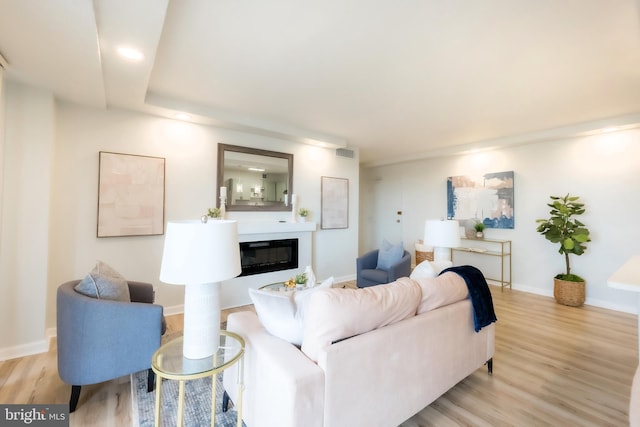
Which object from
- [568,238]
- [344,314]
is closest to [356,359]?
[344,314]

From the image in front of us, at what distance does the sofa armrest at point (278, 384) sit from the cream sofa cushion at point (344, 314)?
4.5 inches

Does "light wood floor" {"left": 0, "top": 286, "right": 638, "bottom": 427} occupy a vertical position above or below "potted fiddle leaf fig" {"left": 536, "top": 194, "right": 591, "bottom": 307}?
below

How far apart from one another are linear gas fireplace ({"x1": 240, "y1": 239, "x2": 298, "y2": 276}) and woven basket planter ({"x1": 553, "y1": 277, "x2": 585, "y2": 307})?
3705 mm

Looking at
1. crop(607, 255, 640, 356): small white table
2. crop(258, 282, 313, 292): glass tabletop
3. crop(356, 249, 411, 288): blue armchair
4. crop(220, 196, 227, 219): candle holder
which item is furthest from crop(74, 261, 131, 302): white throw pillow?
crop(607, 255, 640, 356): small white table

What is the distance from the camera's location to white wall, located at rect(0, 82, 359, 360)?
2.45 m

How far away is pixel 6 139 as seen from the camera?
94.3 inches

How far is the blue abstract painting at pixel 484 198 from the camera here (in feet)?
15.6

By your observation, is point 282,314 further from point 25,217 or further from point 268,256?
point 268,256

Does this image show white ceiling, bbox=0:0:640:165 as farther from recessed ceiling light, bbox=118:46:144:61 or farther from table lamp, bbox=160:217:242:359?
table lamp, bbox=160:217:242:359

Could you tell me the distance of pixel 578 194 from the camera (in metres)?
4.10

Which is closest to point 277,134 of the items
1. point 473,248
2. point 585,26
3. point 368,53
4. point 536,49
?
point 368,53

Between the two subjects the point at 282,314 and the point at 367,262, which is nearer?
the point at 282,314

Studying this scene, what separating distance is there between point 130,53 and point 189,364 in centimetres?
212

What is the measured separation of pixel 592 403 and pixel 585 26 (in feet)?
8.24
